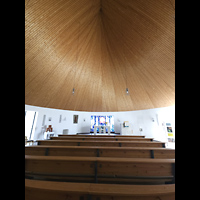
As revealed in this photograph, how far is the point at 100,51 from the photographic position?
5.55m

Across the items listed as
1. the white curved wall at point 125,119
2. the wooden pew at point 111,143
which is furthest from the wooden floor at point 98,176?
the white curved wall at point 125,119

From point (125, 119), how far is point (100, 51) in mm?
6149

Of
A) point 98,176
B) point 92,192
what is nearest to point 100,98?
point 98,176

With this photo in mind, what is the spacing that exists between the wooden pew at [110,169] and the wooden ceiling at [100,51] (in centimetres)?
425

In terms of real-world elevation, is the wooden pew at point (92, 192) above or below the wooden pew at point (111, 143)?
above

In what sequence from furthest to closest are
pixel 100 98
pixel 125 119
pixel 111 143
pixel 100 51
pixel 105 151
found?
pixel 125 119 < pixel 100 98 < pixel 100 51 < pixel 111 143 < pixel 105 151

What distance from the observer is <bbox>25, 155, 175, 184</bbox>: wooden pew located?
1686 millimetres

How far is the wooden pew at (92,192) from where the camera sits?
890 mm

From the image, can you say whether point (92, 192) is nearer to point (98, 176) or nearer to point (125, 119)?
point (98, 176)

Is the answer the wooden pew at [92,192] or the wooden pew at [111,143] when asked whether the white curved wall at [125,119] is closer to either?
the wooden pew at [111,143]

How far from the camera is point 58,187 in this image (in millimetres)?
965
